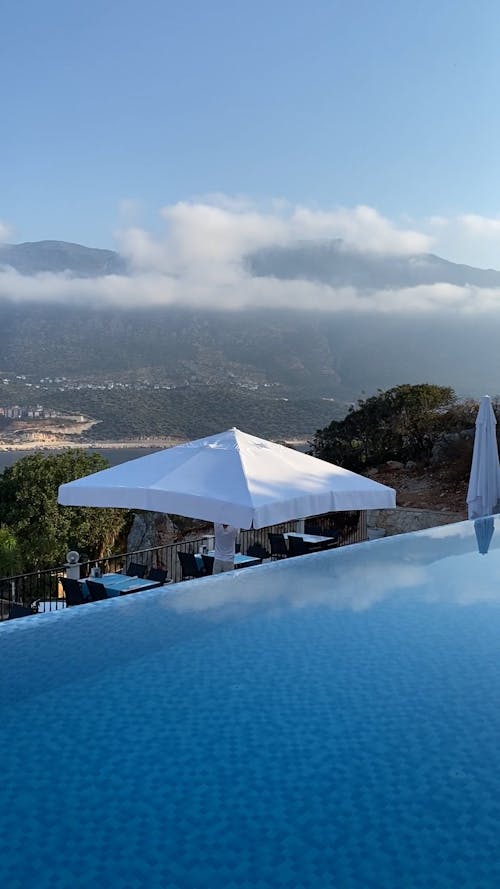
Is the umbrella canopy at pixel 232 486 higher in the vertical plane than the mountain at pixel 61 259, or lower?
lower

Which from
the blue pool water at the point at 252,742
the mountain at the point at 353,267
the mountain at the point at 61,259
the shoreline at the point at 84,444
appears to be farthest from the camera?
the mountain at the point at 61,259

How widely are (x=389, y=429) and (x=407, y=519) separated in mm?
8076

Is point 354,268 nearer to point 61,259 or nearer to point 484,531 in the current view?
point 61,259

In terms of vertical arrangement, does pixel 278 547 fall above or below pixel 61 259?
below

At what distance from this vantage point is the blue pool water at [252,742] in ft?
9.56

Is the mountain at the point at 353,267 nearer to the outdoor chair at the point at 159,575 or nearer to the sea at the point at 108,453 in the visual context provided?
the sea at the point at 108,453

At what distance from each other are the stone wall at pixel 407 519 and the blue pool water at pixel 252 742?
7899 millimetres

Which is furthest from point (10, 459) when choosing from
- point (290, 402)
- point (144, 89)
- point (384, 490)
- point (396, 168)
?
point (384, 490)

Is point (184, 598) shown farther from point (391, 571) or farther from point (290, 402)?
point (290, 402)

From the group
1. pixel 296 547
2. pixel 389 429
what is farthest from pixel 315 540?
pixel 389 429

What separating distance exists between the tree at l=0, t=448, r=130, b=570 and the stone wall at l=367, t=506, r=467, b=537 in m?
18.6

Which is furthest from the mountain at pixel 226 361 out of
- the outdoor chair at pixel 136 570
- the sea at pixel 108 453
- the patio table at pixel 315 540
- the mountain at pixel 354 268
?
the outdoor chair at pixel 136 570

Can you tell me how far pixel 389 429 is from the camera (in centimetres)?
2261

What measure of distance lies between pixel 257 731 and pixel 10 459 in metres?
55.0
